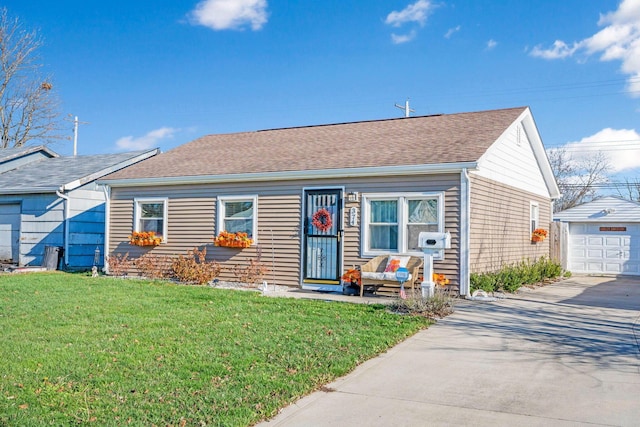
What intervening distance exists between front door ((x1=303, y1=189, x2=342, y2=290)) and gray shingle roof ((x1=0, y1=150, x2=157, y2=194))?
8142 mm

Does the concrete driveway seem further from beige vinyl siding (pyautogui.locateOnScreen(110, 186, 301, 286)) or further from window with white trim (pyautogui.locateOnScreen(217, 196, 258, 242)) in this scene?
window with white trim (pyautogui.locateOnScreen(217, 196, 258, 242))

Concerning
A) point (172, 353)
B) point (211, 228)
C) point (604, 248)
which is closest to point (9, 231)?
point (211, 228)

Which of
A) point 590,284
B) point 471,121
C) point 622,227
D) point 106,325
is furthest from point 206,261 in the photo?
point 622,227

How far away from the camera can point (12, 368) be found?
5.83 meters

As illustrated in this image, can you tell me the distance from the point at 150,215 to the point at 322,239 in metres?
5.04

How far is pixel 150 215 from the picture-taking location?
1538cm

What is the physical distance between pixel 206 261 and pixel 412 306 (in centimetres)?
648

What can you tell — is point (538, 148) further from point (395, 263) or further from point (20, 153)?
point (20, 153)

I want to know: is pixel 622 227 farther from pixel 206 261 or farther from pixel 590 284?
pixel 206 261

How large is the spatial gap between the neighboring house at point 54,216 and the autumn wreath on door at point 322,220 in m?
7.81

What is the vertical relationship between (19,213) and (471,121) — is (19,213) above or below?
below

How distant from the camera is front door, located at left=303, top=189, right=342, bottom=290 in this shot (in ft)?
41.8

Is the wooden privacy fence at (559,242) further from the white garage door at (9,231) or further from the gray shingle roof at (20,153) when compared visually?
the gray shingle roof at (20,153)

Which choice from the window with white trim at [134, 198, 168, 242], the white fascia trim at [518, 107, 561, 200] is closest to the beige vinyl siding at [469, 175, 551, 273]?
the white fascia trim at [518, 107, 561, 200]
